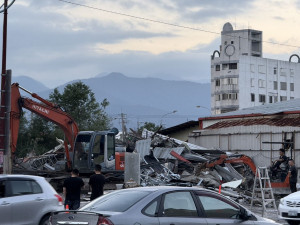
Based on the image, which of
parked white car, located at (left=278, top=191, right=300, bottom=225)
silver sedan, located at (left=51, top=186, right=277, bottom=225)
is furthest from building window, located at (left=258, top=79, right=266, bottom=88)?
silver sedan, located at (left=51, top=186, right=277, bottom=225)

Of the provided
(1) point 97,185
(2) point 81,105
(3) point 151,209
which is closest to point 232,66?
(2) point 81,105

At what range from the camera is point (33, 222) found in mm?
17594

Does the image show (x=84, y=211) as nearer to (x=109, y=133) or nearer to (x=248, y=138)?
(x=109, y=133)

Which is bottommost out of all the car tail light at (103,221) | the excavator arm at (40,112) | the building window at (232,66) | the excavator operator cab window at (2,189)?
the car tail light at (103,221)

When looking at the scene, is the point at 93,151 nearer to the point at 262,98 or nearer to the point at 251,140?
the point at 251,140

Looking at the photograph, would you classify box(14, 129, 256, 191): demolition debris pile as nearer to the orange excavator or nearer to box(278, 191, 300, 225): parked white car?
the orange excavator

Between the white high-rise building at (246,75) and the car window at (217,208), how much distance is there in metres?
126

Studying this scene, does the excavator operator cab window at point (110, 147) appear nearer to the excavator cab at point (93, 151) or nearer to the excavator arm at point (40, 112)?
the excavator cab at point (93, 151)

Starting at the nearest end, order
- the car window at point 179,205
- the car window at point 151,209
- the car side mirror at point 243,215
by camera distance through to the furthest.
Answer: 1. the car window at point 151,209
2. the car window at point 179,205
3. the car side mirror at point 243,215

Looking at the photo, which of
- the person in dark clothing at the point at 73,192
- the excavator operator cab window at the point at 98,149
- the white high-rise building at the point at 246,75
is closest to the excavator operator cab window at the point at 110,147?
the excavator operator cab window at the point at 98,149

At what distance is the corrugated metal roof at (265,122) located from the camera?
4331 centimetres

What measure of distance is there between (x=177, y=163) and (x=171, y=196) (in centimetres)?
2543

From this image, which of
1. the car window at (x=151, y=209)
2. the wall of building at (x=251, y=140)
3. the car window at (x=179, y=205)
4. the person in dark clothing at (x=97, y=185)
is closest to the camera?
→ the car window at (x=151, y=209)

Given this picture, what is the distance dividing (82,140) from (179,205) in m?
21.7
